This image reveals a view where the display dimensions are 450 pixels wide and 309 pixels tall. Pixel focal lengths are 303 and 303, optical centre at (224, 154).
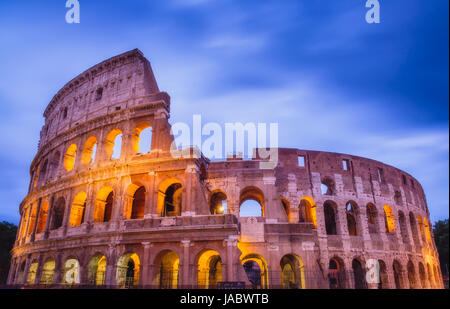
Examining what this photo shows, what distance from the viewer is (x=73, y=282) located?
17.8m

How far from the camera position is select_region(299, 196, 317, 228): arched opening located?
23.1 meters

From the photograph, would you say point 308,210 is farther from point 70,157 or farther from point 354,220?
point 70,157

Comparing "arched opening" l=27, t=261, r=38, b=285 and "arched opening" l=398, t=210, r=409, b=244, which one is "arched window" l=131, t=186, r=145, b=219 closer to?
"arched opening" l=27, t=261, r=38, b=285

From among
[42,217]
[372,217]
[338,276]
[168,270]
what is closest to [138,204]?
[168,270]

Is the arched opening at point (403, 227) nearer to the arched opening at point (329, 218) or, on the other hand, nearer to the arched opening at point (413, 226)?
the arched opening at point (413, 226)

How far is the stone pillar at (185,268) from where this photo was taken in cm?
1507

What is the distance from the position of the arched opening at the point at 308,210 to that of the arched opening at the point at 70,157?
58.3ft

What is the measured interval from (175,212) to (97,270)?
228 inches

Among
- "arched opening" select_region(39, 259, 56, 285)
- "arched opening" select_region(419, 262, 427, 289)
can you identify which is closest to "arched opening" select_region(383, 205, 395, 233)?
"arched opening" select_region(419, 262, 427, 289)

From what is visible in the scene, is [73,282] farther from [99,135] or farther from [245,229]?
[245,229]

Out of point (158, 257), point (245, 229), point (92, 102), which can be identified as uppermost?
point (92, 102)
